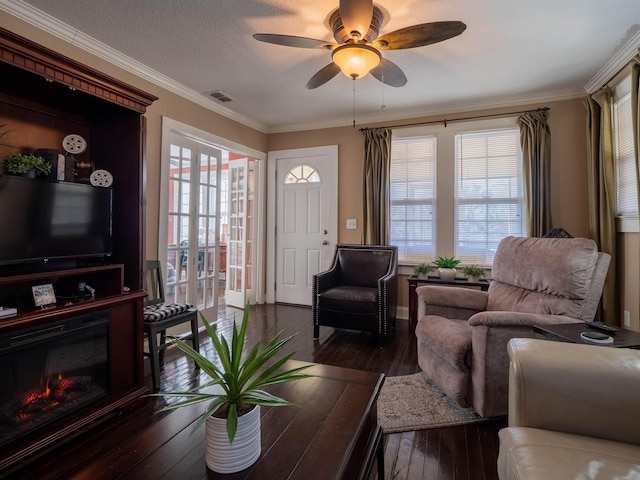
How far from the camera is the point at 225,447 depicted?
3.13 feet

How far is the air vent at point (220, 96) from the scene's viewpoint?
3.55 metres

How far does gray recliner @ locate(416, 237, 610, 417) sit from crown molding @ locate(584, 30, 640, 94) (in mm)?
1700

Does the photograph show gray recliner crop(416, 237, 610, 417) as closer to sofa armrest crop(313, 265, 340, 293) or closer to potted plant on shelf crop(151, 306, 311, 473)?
sofa armrest crop(313, 265, 340, 293)

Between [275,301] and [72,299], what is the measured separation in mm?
3142

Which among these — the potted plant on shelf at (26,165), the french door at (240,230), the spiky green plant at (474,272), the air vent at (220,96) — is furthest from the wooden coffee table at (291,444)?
the french door at (240,230)

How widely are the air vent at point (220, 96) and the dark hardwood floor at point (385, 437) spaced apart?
2.62 m

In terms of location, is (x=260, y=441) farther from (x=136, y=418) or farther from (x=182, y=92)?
(x=182, y=92)

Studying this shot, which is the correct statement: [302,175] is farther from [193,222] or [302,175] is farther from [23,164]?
[23,164]

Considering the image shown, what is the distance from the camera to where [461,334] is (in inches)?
80.7

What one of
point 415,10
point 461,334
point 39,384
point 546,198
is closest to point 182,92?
point 415,10

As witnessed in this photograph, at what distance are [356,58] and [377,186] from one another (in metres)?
2.21

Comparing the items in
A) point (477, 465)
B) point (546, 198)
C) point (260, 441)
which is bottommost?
point (477, 465)

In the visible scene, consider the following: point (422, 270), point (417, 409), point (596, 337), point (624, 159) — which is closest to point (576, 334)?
point (596, 337)

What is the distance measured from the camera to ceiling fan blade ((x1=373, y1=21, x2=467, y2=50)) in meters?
1.85
